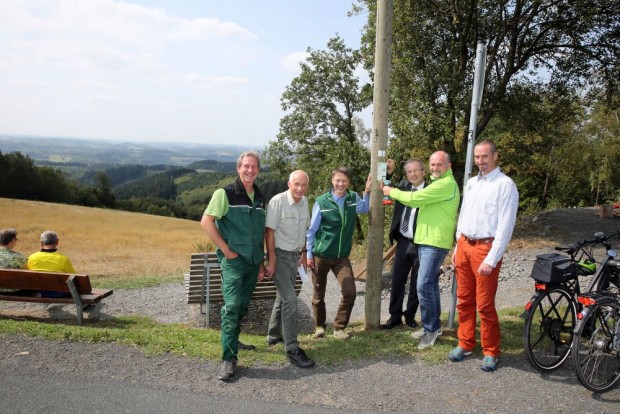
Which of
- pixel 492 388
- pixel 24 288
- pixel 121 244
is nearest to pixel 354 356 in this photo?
pixel 492 388

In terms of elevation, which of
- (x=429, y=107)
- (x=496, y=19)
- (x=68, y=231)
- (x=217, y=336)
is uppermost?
(x=496, y=19)

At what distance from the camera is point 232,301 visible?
14.1 feet

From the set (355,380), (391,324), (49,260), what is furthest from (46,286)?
(391,324)

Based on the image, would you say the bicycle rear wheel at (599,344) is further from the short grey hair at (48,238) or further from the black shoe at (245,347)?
the short grey hair at (48,238)

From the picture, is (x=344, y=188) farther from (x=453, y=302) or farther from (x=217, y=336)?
(x=217, y=336)

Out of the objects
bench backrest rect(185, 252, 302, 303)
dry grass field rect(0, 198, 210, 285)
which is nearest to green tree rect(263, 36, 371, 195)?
dry grass field rect(0, 198, 210, 285)

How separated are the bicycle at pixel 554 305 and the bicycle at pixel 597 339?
0.21 metres

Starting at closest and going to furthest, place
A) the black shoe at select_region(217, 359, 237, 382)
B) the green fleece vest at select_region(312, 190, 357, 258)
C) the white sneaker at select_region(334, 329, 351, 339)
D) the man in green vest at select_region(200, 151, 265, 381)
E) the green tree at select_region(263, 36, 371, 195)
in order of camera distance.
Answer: the black shoe at select_region(217, 359, 237, 382), the man in green vest at select_region(200, 151, 265, 381), the green fleece vest at select_region(312, 190, 357, 258), the white sneaker at select_region(334, 329, 351, 339), the green tree at select_region(263, 36, 371, 195)

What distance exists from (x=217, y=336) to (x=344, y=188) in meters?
2.36

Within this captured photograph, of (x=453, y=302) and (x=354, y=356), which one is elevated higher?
(x=453, y=302)

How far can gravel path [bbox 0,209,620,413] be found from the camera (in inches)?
151

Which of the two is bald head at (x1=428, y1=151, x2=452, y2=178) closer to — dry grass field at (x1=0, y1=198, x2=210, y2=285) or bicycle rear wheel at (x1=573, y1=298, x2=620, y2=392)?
bicycle rear wheel at (x1=573, y1=298, x2=620, y2=392)

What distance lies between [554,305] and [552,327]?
25cm

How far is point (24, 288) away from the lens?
615 centimetres
